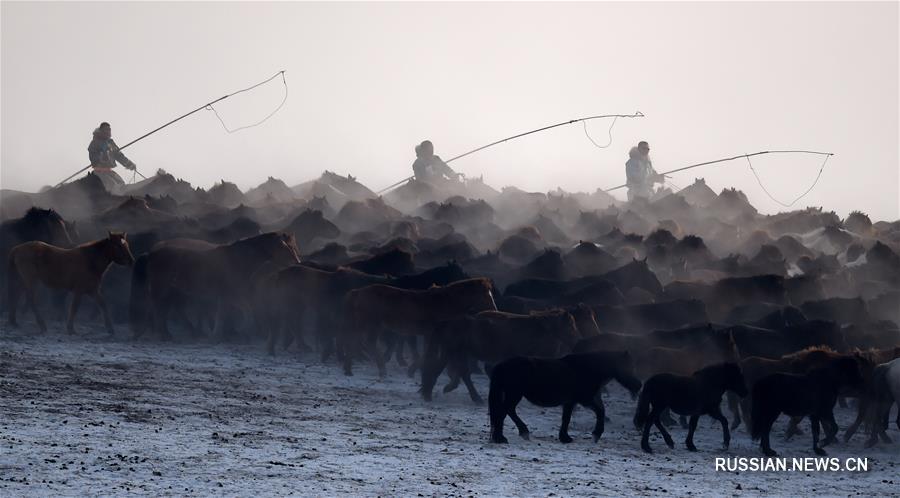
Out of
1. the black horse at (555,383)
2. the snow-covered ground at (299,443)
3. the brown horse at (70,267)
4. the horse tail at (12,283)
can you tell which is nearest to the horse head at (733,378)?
the snow-covered ground at (299,443)

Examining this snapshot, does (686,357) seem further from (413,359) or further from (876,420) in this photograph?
(413,359)

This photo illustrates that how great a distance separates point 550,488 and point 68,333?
1028 centimetres

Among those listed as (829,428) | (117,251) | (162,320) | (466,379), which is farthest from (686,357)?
(117,251)

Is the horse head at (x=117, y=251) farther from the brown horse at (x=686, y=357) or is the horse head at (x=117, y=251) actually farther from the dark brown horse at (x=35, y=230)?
the brown horse at (x=686, y=357)

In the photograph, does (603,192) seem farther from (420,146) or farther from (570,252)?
(570,252)

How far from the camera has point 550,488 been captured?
12875 mm

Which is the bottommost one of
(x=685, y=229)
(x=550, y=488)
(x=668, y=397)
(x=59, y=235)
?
(x=550, y=488)

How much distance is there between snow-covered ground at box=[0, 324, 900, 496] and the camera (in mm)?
12492

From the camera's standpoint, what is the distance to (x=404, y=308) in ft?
63.4

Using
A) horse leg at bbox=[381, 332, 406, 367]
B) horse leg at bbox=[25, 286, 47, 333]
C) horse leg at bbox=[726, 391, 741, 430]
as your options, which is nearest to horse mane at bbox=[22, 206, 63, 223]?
horse leg at bbox=[25, 286, 47, 333]

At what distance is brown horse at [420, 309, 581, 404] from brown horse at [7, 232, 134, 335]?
18.9 ft

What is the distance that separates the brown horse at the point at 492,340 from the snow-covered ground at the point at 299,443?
0.44 m

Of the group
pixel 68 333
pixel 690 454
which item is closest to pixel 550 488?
pixel 690 454

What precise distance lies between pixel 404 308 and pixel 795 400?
585cm
